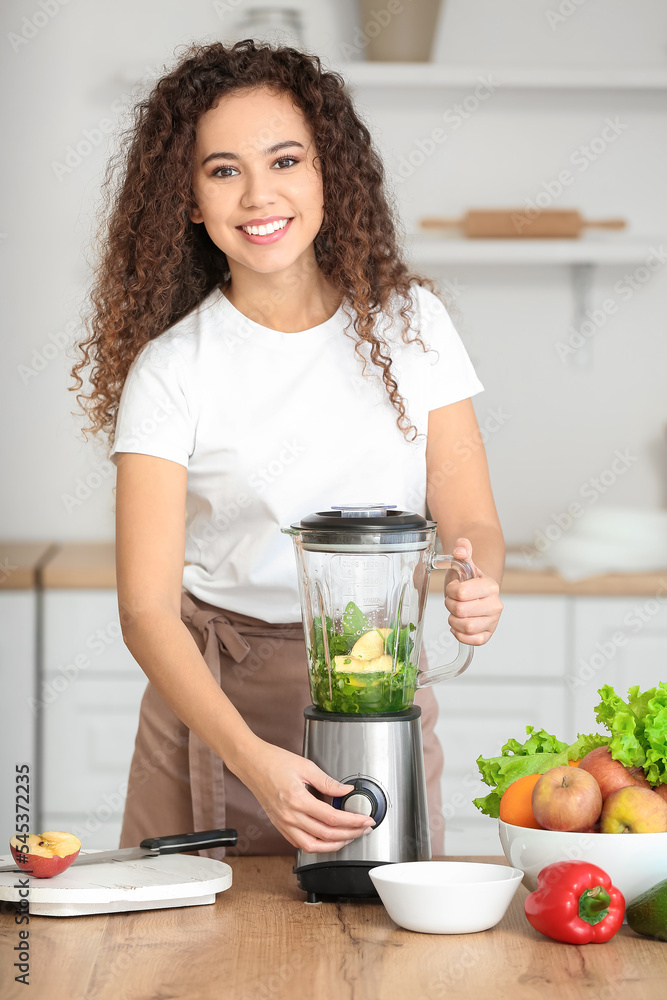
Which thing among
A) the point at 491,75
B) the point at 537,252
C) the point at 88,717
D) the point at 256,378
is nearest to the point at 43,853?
the point at 256,378

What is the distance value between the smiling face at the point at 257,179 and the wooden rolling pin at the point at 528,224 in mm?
1375

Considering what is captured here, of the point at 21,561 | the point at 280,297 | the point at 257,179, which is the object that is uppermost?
the point at 257,179

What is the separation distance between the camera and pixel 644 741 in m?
0.85

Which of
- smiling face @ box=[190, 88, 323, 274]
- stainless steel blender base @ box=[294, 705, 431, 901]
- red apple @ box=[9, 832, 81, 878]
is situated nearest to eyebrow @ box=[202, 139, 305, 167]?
Result: smiling face @ box=[190, 88, 323, 274]

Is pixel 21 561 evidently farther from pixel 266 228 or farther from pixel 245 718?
pixel 266 228

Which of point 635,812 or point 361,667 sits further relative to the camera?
point 361,667

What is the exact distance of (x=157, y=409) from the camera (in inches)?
45.3

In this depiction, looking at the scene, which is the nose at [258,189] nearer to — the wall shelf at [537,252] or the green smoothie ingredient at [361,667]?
the green smoothie ingredient at [361,667]

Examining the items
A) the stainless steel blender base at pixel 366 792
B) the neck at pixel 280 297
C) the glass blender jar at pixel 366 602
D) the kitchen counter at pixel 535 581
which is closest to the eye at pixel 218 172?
the neck at pixel 280 297

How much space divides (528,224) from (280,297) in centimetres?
141

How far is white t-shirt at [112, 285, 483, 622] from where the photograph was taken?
1190 millimetres

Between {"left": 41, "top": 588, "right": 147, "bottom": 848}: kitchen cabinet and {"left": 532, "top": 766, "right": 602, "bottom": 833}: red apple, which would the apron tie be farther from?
{"left": 41, "top": 588, "right": 147, "bottom": 848}: kitchen cabinet

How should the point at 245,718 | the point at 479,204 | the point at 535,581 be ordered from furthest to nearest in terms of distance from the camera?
the point at 479,204, the point at 535,581, the point at 245,718

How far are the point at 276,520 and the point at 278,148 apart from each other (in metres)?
0.40
